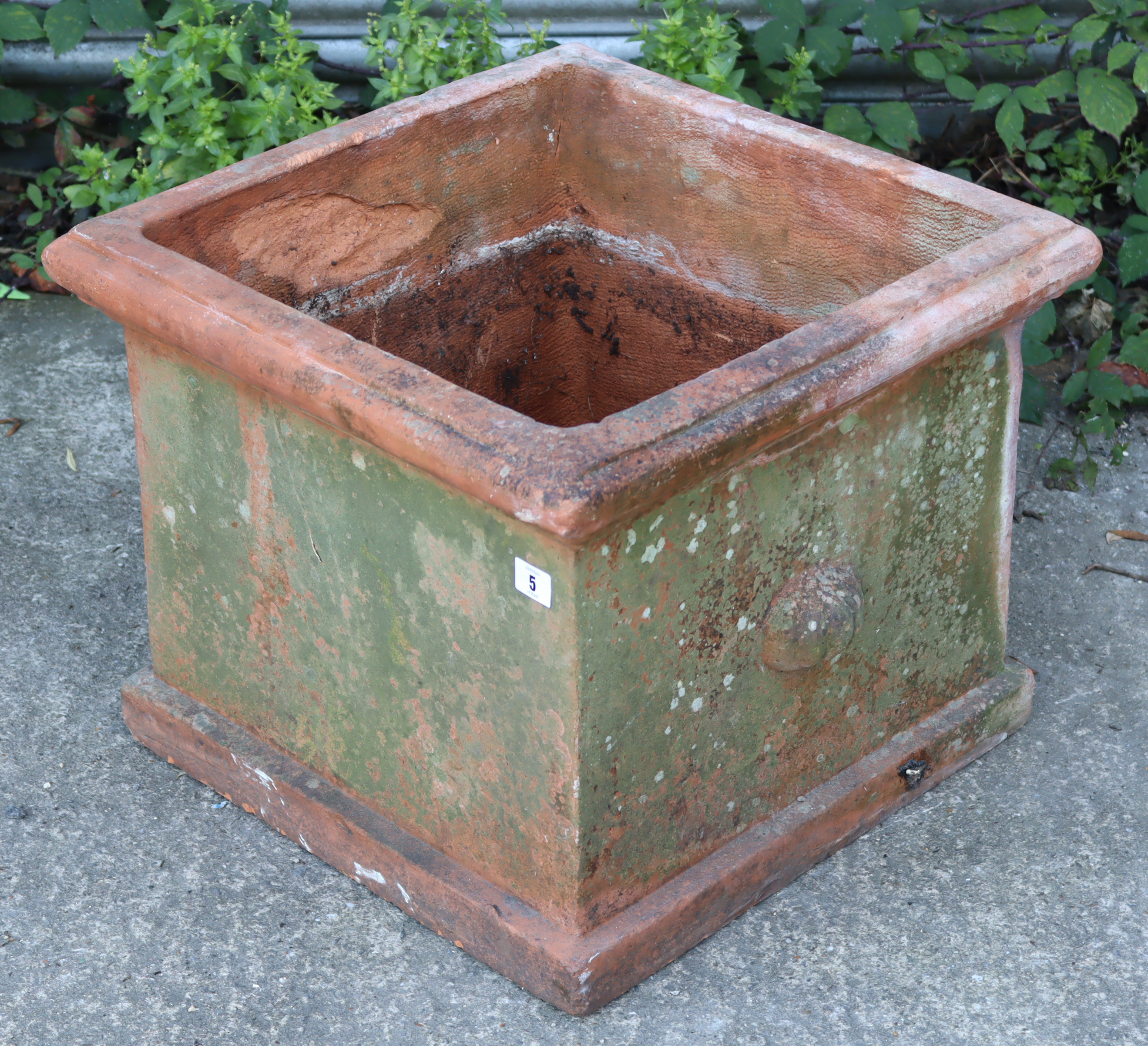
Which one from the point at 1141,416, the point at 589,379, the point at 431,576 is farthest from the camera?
the point at 1141,416

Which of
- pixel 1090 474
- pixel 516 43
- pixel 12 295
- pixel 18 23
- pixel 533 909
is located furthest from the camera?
pixel 12 295

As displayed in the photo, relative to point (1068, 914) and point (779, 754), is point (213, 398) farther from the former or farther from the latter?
point (1068, 914)

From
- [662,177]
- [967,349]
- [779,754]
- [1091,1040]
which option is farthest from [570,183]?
[1091,1040]

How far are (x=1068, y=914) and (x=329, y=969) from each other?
3.70 ft

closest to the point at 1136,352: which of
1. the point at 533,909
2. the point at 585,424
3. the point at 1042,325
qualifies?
the point at 1042,325

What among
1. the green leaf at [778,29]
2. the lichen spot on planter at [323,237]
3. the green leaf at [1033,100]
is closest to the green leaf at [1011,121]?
the green leaf at [1033,100]

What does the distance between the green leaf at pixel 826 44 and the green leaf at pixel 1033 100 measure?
16.4 inches

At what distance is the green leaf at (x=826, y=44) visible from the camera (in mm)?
3553

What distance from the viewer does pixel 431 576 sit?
2102 mm

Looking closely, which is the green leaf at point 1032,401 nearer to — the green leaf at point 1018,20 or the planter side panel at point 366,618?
the green leaf at point 1018,20

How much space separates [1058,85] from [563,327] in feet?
4.48

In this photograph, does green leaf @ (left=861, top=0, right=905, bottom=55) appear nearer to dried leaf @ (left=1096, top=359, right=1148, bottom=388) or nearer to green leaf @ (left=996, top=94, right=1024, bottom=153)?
green leaf @ (left=996, top=94, right=1024, bottom=153)

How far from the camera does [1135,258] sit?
11.6 feet

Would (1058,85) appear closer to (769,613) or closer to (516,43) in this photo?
(516,43)
